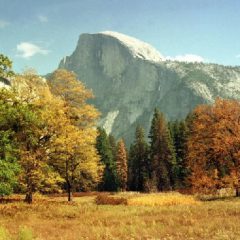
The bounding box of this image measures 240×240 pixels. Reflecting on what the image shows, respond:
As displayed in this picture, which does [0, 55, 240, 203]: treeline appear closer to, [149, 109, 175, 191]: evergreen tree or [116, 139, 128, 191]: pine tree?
[149, 109, 175, 191]: evergreen tree

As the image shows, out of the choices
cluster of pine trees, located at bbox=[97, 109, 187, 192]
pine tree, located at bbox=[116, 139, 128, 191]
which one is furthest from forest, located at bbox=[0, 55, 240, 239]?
pine tree, located at bbox=[116, 139, 128, 191]

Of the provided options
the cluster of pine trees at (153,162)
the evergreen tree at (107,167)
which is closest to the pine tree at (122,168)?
the cluster of pine trees at (153,162)

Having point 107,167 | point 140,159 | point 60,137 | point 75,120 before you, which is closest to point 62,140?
point 60,137

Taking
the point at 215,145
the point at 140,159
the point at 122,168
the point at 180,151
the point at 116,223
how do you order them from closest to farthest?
the point at 116,223 → the point at 215,145 → the point at 180,151 → the point at 140,159 → the point at 122,168

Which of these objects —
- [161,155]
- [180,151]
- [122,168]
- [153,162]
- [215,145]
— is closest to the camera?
[215,145]

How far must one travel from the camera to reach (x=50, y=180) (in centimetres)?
3291

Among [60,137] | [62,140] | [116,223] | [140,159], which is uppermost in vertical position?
[140,159]

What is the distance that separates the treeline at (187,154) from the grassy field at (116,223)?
49.2 feet

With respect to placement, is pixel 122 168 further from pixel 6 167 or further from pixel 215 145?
pixel 6 167

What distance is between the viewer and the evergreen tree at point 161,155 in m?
83.0

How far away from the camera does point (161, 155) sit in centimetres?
8381

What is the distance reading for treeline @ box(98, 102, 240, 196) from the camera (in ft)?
134

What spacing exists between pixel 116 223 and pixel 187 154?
28.3 meters

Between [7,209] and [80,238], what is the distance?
445 inches
